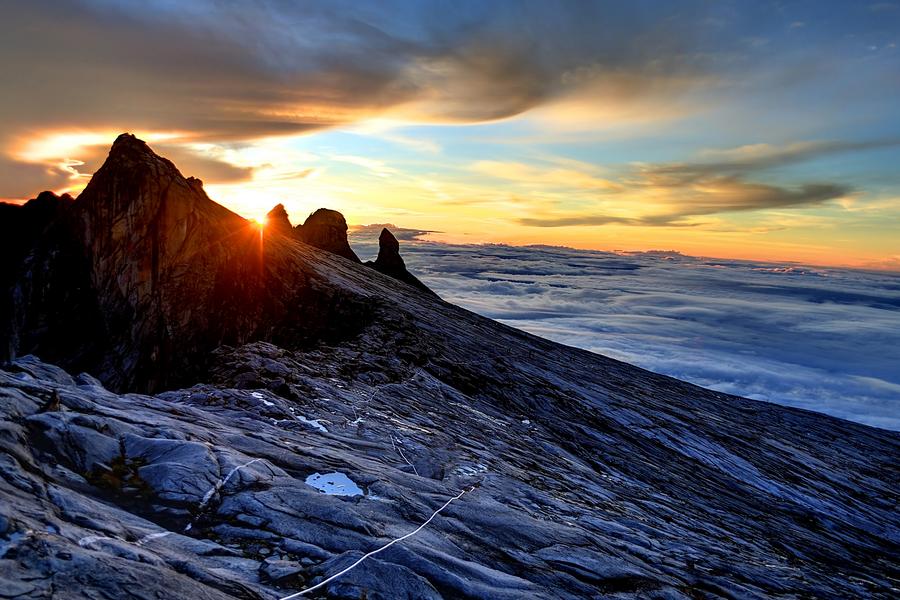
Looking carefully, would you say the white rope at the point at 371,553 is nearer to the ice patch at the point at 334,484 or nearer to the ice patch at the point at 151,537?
the ice patch at the point at 334,484

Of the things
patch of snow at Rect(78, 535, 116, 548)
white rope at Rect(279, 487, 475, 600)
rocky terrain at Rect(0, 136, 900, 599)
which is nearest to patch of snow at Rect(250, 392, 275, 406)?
rocky terrain at Rect(0, 136, 900, 599)

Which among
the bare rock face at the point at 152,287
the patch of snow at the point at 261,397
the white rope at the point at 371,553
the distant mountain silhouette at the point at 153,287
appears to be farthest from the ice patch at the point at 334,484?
the bare rock face at the point at 152,287

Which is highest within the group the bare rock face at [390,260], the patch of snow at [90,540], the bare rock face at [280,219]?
the bare rock face at [280,219]

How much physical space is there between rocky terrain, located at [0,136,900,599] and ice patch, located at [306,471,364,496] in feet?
0.39

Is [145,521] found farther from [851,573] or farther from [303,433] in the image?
[851,573]

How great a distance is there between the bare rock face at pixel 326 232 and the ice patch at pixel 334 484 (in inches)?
3312

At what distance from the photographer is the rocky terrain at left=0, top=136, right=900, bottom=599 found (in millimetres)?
12219

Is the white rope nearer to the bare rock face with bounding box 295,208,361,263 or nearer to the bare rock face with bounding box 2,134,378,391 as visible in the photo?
the bare rock face with bounding box 2,134,378,391

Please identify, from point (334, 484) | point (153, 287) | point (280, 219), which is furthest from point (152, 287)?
point (280, 219)

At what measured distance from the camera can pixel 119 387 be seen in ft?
143

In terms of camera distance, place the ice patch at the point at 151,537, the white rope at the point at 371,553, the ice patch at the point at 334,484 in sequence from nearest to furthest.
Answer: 1. the ice patch at the point at 151,537
2. the white rope at the point at 371,553
3. the ice patch at the point at 334,484

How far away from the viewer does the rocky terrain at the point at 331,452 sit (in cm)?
1222

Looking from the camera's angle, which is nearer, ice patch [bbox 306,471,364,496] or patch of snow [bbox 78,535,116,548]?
patch of snow [bbox 78,535,116,548]

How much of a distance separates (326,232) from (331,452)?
8670 centimetres
